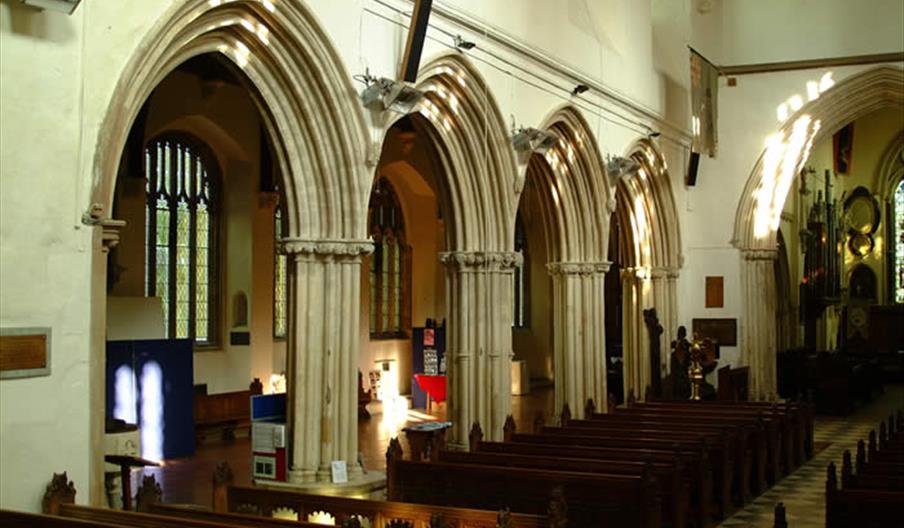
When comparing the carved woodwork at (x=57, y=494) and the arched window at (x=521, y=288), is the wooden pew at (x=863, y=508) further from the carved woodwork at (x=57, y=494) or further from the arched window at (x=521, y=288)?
the arched window at (x=521, y=288)

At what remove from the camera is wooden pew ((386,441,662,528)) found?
8.18 meters

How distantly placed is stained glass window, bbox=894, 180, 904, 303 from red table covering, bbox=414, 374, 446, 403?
60.4 feet

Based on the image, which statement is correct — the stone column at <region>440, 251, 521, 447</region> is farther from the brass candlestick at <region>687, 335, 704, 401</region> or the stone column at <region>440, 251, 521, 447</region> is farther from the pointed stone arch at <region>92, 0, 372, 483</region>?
the brass candlestick at <region>687, 335, 704, 401</region>

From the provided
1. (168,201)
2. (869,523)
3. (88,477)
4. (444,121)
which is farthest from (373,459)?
(869,523)

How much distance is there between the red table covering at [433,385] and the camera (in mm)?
20098

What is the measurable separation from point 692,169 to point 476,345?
28.9 feet

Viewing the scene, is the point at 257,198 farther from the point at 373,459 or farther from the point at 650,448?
the point at 650,448

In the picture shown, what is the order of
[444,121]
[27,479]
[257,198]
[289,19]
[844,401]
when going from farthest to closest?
[844,401]
[257,198]
[444,121]
[289,19]
[27,479]

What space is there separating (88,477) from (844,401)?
15662 millimetres

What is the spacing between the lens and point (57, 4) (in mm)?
7309

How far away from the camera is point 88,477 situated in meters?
7.74

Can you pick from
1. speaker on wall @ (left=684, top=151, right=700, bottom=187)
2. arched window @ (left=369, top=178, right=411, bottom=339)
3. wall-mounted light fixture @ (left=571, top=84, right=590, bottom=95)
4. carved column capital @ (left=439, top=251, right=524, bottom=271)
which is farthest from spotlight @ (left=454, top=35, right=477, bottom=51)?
speaker on wall @ (left=684, top=151, right=700, bottom=187)

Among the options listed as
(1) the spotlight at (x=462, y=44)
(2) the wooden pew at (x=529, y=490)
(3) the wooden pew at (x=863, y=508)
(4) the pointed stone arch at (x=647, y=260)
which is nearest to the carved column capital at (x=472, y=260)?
(1) the spotlight at (x=462, y=44)

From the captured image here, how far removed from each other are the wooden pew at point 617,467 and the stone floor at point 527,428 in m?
1.50
